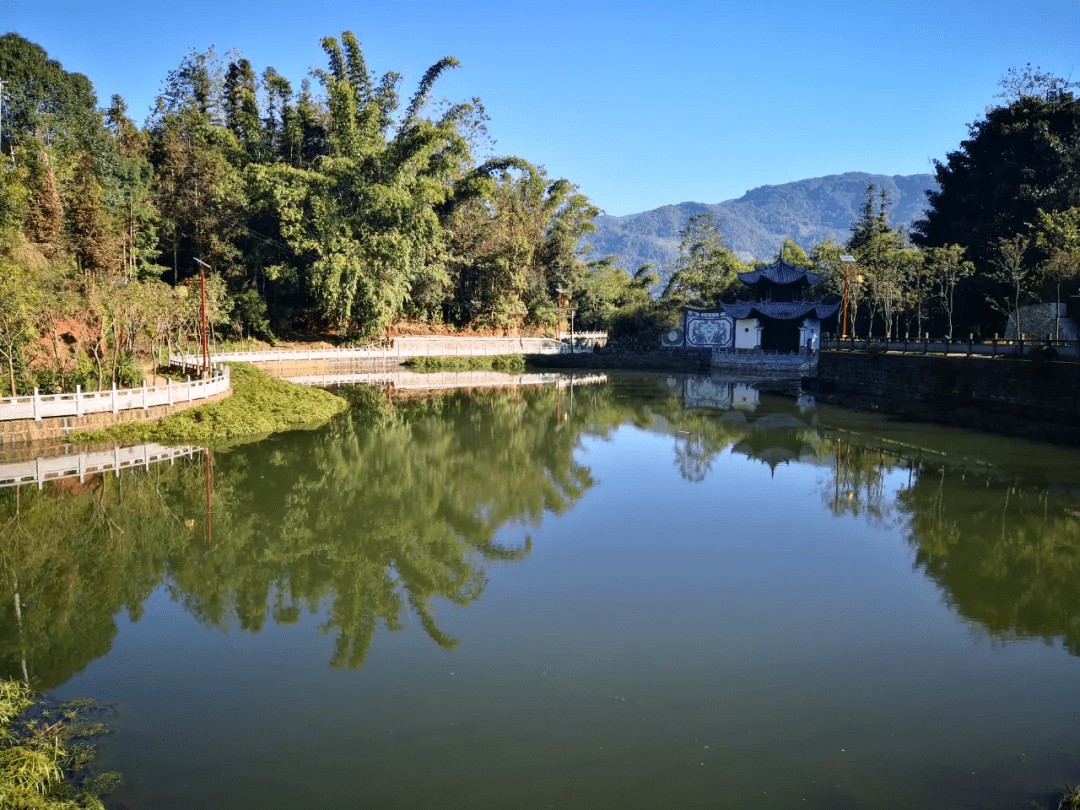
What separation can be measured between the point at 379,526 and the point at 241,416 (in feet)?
34.1

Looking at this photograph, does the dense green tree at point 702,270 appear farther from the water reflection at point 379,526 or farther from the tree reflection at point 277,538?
the tree reflection at point 277,538

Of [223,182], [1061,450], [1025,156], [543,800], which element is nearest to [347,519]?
[543,800]

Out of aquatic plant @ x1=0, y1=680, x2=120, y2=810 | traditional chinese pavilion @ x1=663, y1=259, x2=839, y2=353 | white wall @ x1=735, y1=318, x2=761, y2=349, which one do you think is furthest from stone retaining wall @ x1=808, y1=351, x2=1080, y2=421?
aquatic plant @ x1=0, y1=680, x2=120, y2=810

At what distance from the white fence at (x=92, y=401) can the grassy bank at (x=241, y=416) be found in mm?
486

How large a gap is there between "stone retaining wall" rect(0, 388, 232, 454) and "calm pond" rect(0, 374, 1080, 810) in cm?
300

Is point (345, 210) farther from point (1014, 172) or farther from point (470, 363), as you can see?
point (1014, 172)

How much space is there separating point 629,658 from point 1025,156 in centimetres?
4300

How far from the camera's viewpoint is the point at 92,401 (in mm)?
18250

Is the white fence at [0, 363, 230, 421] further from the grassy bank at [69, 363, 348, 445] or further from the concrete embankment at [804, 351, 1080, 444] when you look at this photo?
the concrete embankment at [804, 351, 1080, 444]

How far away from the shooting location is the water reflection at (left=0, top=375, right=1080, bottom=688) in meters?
9.02

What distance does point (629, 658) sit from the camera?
25.5 feet

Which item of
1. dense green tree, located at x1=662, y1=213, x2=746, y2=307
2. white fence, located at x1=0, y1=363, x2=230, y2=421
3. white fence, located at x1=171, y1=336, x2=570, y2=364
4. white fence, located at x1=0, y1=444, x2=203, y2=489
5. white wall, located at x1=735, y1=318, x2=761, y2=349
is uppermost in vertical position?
dense green tree, located at x1=662, y1=213, x2=746, y2=307

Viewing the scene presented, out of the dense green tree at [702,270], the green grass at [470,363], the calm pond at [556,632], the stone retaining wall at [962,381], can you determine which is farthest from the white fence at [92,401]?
the dense green tree at [702,270]

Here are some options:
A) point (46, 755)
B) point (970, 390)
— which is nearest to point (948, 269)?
point (970, 390)
